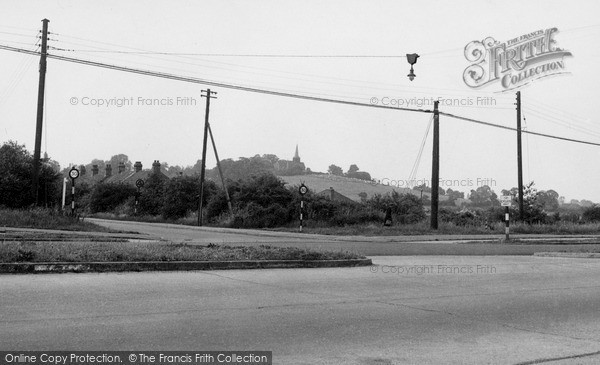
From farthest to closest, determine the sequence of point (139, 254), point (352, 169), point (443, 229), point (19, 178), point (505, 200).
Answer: point (352, 169) → point (443, 229) → point (19, 178) → point (505, 200) → point (139, 254)

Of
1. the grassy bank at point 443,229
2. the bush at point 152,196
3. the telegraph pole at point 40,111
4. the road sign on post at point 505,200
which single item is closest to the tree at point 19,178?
the telegraph pole at point 40,111

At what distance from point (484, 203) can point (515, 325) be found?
328 feet

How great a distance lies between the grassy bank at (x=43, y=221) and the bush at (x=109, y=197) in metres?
36.3

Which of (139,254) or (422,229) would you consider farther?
(422,229)

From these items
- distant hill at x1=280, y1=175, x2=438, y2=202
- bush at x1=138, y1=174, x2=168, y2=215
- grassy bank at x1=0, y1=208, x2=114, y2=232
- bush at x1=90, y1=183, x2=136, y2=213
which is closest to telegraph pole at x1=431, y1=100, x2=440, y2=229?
grassy bank at x1=0, y1=208, x2=114, y2=232

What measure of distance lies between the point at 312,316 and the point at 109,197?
58.9 m

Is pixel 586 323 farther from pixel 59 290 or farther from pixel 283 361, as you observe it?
pixel 59 290

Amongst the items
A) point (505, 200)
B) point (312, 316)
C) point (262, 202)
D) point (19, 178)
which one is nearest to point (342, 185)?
point (262, 202)

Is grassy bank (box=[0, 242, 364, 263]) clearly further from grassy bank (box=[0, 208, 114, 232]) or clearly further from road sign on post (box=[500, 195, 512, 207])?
road sign on post (box=[500, 195, 512, 207])

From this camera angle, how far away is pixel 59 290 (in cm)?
934

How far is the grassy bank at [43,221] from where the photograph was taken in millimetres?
25938

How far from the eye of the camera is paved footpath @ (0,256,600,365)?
6558 mm

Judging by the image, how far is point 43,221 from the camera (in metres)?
26.5

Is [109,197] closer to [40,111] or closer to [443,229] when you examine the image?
[40,111]
